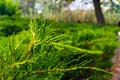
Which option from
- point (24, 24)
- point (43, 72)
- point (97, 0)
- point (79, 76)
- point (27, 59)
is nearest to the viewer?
point (27, 59)

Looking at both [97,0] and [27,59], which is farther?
[97,0]

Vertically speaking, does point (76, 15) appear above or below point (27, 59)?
below

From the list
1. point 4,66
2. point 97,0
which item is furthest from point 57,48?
point 97,0

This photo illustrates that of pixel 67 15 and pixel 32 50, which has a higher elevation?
pixel 32 50

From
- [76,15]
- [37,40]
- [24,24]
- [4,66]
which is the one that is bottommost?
[76,15]

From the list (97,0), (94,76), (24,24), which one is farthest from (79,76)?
(97,0)

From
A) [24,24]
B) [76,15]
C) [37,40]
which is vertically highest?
[37,40]

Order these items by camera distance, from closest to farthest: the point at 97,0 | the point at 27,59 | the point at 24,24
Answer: the point at 27,59, the point at 24,24, the point at 97,0

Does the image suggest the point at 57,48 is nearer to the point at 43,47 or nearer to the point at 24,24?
the point at 43,47

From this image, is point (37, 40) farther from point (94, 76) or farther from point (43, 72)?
point (94, 76)
